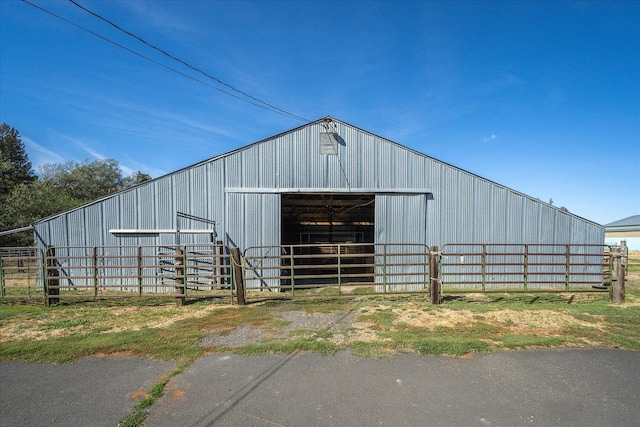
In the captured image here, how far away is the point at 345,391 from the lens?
3.35 meters

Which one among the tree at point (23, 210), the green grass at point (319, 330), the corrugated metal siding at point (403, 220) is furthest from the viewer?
the tree at point (23, 210)

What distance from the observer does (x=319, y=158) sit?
10.5m

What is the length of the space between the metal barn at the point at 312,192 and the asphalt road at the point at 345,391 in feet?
21.1

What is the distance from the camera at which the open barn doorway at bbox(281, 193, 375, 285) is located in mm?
13547

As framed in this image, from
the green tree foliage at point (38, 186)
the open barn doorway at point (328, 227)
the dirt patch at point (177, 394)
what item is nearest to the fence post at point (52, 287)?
the dirt patch at point (177, 394)

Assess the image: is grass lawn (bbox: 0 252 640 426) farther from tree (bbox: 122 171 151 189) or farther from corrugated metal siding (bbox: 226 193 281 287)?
tree (bbox: 122 171 151 189)

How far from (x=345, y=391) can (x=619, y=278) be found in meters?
8.80

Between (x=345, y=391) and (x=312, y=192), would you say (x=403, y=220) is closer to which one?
(x=312, y=192)

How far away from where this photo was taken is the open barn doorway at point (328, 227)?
44.4ft

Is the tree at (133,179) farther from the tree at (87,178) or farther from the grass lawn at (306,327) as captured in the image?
the grass lawn at (306,327)

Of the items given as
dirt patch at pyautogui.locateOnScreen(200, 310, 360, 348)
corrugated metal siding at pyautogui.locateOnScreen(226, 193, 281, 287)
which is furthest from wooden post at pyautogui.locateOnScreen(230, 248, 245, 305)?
corrugated metal siding at pyautogui.locateOnScreen(226, 193, 281, 287)

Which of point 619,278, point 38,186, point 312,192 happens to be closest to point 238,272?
point 312,192

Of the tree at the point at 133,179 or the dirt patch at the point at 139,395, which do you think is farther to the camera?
the tree at the point at 133,179

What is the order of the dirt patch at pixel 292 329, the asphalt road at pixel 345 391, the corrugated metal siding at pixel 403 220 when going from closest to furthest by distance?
the asphalt road at pixel 345 391 < the dirt patch at pixel 292 329 < the corrugated metal siding at pixel 403 220
